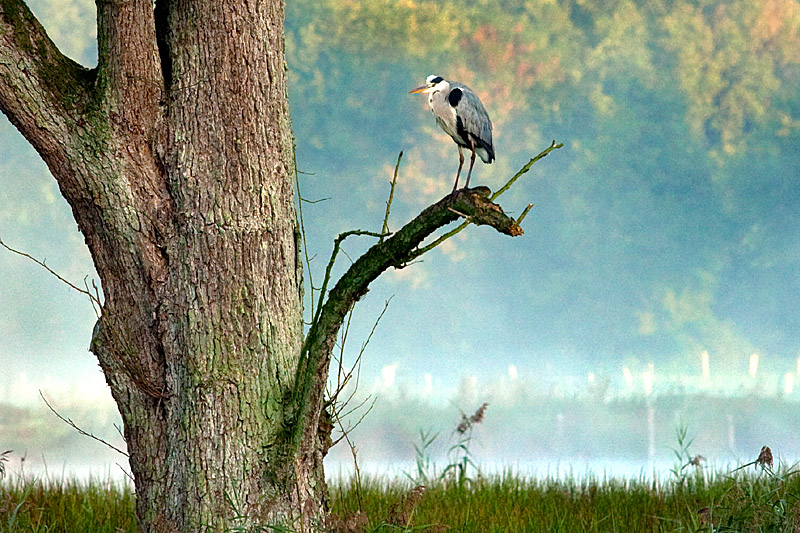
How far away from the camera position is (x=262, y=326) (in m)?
3.42

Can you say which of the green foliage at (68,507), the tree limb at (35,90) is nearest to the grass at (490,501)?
the green foliage at (68,507)

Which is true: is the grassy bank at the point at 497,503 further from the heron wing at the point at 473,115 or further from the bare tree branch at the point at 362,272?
the heron wing at the point at 473,115

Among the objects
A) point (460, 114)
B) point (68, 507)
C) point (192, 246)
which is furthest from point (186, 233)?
point (68, 507)

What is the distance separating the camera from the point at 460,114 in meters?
3.78

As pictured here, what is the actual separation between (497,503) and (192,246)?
279 cm

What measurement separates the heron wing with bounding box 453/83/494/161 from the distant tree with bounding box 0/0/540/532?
2.91 ft

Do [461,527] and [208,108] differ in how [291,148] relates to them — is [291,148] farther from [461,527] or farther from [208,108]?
[461,527]

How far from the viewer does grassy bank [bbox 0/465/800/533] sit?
175 inches

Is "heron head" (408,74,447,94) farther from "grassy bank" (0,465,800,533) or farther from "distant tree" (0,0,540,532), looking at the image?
"grassy bank" (0,465,800,533)

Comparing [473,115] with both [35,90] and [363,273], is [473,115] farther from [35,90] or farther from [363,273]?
[35,90]

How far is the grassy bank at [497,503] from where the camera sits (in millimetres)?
4441

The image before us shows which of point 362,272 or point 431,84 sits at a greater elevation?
point 431,84

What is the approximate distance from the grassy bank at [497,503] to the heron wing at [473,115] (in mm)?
1954

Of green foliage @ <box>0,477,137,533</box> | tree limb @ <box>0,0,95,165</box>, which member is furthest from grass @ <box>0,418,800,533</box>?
tree limb @ <box>0,0,95,165</box>
